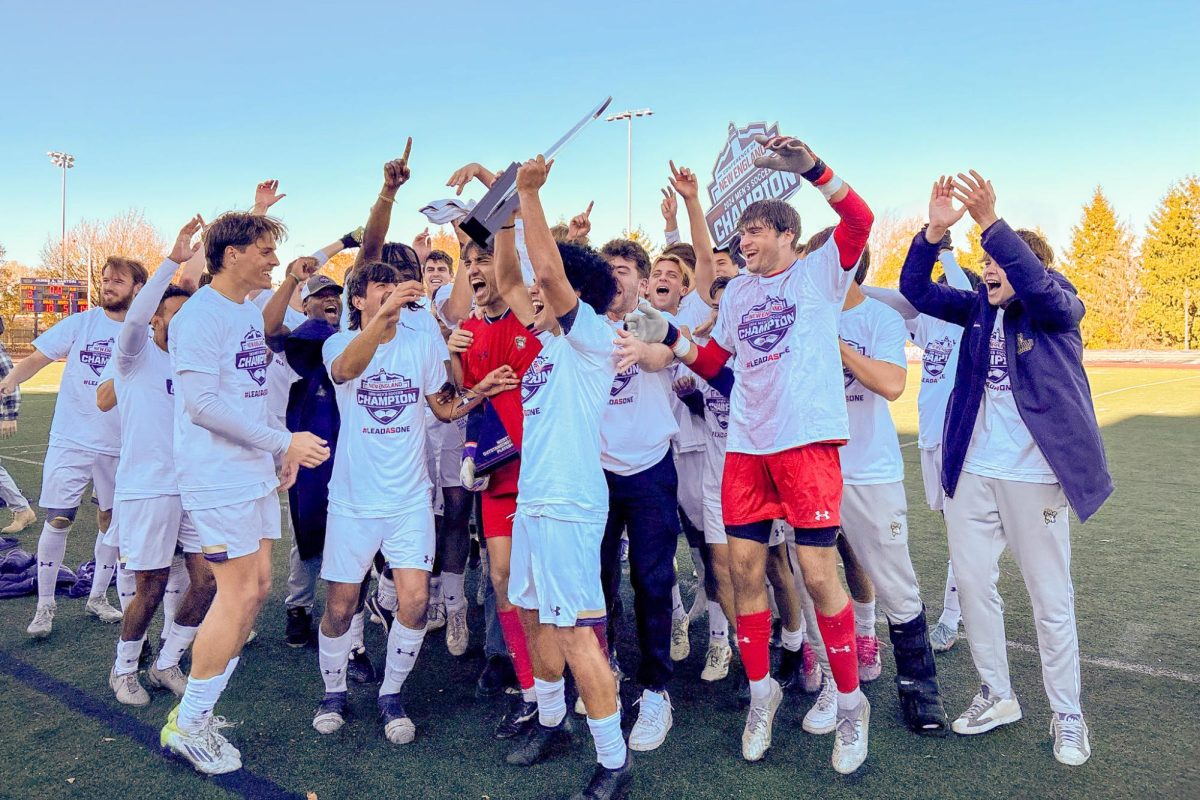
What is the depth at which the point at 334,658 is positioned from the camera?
3760mm

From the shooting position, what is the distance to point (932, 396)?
532 cm

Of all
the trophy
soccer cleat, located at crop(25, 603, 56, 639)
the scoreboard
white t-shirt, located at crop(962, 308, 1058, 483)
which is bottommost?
soccer cleat, located at crop(25, 603, 56, 639)

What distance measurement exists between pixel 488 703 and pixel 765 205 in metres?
2.80

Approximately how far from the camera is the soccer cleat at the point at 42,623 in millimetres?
4848

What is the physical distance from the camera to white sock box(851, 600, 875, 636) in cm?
418

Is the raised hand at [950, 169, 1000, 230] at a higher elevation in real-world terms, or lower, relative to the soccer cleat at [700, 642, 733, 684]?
higher

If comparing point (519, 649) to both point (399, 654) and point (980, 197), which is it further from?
point (980, 197)

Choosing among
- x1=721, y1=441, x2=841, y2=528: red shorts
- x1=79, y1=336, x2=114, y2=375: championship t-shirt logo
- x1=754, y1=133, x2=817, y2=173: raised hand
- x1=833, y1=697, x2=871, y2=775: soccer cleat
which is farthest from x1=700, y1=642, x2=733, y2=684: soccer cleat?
x1=79, y1=336, x2=114, y2=375: championship t-shirt logo

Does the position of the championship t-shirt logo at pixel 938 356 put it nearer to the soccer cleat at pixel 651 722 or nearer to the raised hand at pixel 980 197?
the raised hand at pixel 980 197

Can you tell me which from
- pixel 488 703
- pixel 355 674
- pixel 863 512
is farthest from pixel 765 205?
pixel 355 674

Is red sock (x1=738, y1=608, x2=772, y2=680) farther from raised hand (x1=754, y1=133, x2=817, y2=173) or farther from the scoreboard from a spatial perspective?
the scoreboard

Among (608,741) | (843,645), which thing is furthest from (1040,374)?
(608,741)

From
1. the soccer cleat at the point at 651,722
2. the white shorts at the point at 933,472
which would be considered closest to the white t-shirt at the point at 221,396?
the soccer cleat at the point at 651,722

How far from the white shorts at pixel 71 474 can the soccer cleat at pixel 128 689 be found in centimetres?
162
